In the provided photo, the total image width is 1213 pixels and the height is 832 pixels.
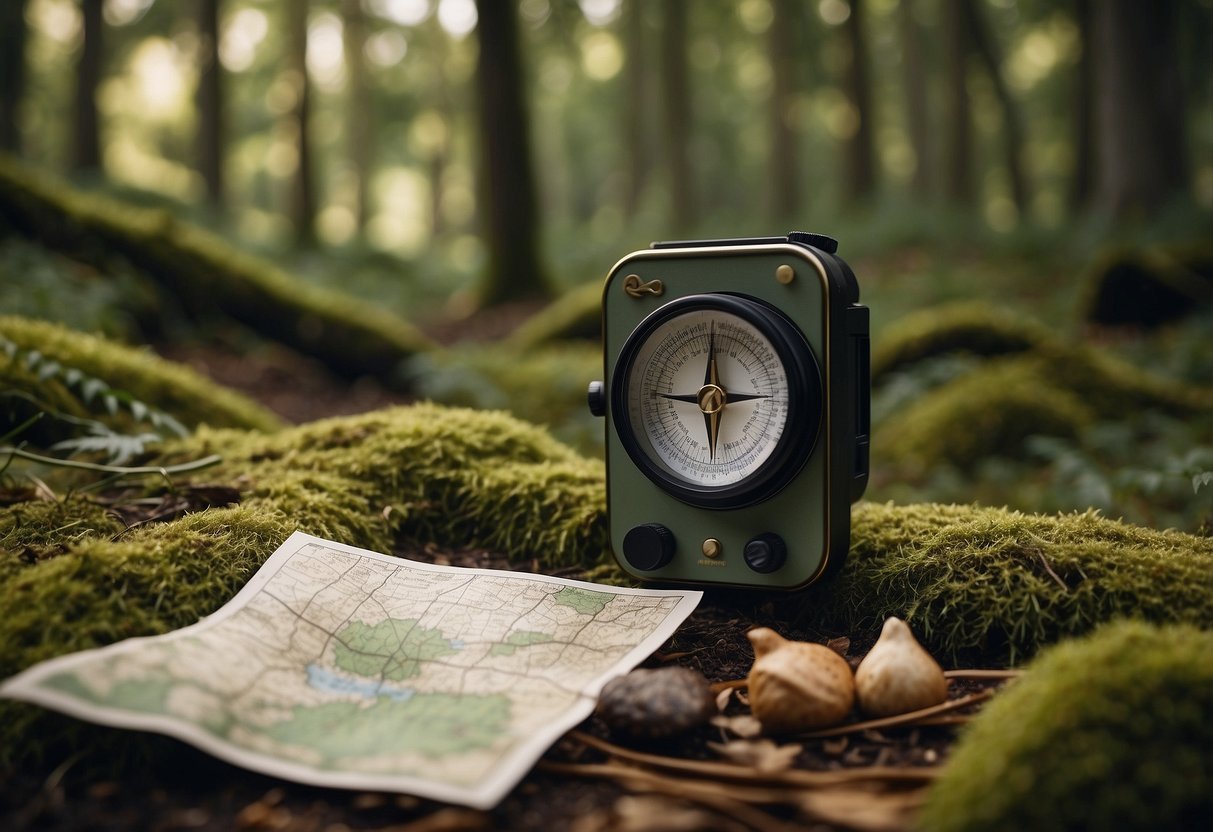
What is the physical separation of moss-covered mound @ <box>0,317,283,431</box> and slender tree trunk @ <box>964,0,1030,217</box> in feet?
47.7

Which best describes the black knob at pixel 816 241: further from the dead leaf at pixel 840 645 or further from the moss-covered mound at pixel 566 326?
the moss-covered mound at pixel 566 326

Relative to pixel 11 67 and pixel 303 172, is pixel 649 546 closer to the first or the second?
pixel 303 172

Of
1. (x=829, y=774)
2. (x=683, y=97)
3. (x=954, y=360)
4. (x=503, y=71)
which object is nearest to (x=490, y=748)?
(x=829, y=774)

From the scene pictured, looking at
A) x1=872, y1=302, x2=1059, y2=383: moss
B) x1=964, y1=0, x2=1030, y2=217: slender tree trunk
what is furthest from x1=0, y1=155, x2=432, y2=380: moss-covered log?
x1=964, y1=0, x2=1030, y2=217: slender tree trunk

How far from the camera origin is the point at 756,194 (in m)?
Answer: 32.5

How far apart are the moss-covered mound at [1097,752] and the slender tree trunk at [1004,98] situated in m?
15.6

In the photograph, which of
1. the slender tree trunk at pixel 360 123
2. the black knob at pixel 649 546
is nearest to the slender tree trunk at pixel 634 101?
the slender tree trunk at pixel 360 123

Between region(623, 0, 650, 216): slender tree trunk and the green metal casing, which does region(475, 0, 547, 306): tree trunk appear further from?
region(623, 0, 650, 216): slender tree trunk

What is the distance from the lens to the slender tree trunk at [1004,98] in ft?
50.8

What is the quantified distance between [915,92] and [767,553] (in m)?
18.6

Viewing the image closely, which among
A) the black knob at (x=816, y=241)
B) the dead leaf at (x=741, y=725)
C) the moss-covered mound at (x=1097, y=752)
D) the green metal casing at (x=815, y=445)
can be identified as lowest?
the dead leaf at (x=741, y=725)

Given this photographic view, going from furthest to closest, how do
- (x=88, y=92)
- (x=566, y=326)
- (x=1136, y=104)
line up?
(x=88, y=92) → (x=1136, y=104) → (x=566, y=326)

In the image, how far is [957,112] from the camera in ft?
48.4

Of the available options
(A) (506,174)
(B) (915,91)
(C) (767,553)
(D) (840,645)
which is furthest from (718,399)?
(B) (915,91)
